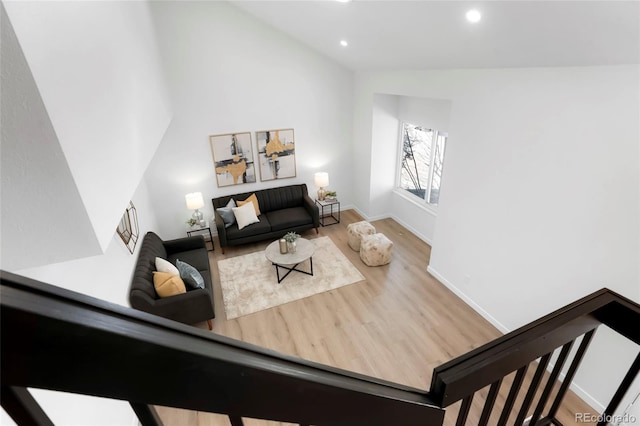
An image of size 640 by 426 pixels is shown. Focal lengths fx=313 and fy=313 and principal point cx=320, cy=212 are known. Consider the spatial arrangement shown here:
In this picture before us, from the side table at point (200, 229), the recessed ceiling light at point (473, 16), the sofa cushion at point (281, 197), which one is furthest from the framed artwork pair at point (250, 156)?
Answer: the recessed ceiling light at point (473, 16)

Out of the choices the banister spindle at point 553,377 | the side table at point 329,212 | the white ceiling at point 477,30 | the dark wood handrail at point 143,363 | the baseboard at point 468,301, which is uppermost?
the white ceiling at point 477,30

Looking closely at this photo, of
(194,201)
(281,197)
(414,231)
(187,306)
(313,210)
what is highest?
(194,201)

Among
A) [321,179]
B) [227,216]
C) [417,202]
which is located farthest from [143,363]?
[417,202]

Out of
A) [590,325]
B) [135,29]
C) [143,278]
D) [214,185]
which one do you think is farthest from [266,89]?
[590,325]

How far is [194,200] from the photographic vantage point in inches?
192

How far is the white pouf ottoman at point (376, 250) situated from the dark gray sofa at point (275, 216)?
1.15 metres

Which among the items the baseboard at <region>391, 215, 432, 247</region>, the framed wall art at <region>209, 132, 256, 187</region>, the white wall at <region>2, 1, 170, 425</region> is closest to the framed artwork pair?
the framed wall art at <region>209, 132, 256, 187</region>

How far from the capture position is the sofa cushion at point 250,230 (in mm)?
5035

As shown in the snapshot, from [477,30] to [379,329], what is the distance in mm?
3025

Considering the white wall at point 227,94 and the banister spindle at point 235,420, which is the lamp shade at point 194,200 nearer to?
the white wall at point 227,94

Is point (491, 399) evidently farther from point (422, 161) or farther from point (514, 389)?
point (422, 161)

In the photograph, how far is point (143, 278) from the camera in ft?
10.7

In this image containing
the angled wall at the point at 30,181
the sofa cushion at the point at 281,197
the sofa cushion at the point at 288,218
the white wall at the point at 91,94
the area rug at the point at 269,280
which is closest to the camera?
the angled wall at the point at 30,181

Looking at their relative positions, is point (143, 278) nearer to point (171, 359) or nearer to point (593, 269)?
point (171, 359)
